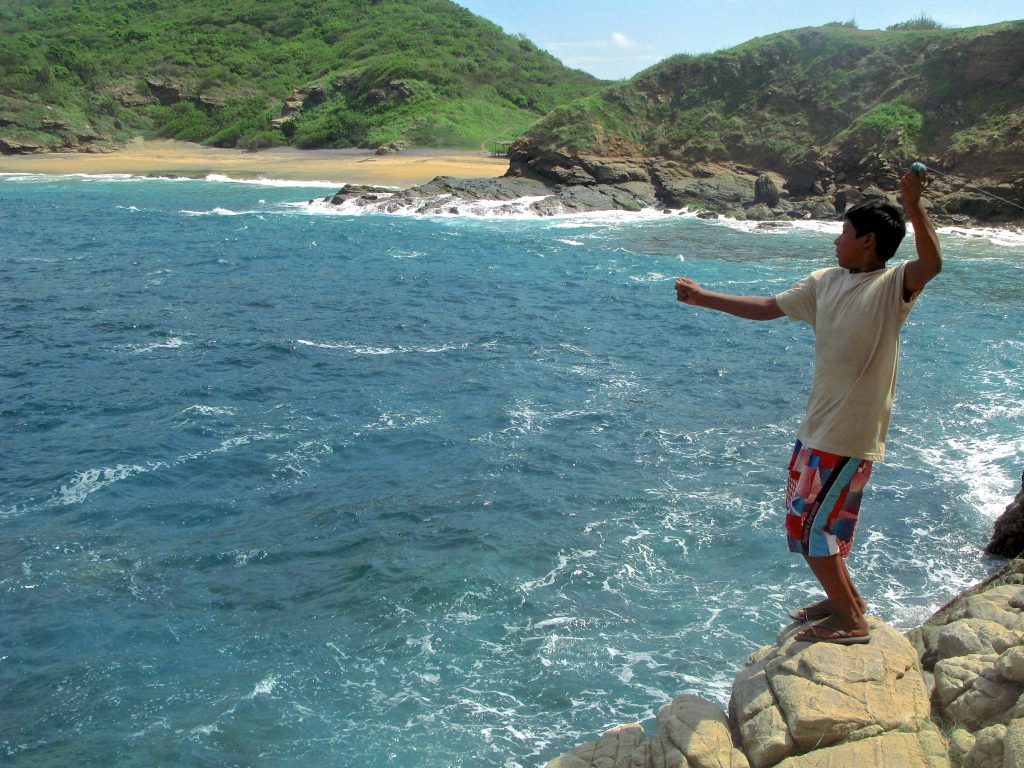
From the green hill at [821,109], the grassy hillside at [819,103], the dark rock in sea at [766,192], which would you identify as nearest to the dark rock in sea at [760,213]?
the dark rock in sea at [766,192]

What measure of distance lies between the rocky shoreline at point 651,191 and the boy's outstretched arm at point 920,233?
1266 inches

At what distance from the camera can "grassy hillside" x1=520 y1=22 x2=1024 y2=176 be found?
36375mm

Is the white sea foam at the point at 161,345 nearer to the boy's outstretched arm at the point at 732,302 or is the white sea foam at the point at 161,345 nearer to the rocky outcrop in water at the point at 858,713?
the rocky outcrop in water at the point at 858,713

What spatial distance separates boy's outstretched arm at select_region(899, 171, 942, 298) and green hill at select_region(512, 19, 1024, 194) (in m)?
33.9

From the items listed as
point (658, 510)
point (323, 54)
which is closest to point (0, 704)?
point (658, 510)

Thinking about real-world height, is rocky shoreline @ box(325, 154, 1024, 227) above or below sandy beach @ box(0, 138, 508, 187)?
below

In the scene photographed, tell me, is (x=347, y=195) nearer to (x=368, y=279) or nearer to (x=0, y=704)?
(x=368, y=279)

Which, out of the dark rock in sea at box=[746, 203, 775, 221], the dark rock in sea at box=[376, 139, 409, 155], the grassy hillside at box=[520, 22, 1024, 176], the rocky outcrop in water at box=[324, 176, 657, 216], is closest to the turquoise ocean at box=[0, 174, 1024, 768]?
the dark rock in sea at box=[746, 203, 775, 221]

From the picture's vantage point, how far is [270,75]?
2970 inches

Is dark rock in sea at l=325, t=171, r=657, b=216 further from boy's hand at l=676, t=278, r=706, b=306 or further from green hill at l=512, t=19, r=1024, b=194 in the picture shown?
boy's hand at l=676, t=278, r=706, b=306

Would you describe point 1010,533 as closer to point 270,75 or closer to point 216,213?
point 216,213

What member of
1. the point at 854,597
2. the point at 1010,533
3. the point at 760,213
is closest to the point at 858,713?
the point at 854,597

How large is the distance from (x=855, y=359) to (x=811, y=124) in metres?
43.3

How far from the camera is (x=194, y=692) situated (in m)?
6.22
